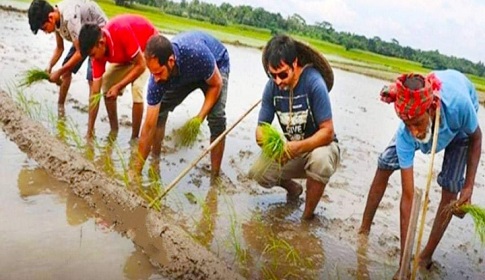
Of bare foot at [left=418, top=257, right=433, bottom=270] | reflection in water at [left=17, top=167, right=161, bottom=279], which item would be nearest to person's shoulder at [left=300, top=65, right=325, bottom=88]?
bare foot at [left=418, top=257, right=433, bottom=270]

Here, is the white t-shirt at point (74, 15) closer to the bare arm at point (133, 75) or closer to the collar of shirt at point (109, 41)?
the collar of shirt at point (109, 41)

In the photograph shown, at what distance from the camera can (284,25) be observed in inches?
1446

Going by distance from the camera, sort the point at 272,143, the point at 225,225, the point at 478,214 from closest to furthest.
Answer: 1. the point at 478,214
2. the point at 272,143
3. the point at 225,225

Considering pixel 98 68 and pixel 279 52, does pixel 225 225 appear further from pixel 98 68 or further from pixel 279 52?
pixel 98 68

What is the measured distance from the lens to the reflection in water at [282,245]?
3.19m

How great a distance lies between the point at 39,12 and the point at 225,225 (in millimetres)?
2623

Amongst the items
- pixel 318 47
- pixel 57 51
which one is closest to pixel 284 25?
pixel 318 47

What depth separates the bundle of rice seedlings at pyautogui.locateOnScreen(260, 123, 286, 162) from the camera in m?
3.52

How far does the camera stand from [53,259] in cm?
283

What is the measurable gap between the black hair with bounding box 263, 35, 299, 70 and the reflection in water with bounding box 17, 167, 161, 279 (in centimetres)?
141

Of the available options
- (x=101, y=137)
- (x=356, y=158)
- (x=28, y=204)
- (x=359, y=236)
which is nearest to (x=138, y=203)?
(x=28, y=204)

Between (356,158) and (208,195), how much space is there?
2535mm

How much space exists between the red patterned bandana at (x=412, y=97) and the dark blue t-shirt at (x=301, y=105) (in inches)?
26.2

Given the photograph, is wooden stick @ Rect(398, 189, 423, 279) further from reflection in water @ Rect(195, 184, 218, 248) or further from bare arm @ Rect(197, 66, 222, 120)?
bare arm @ Rect(197, 66, 222, 120)
